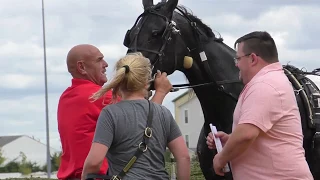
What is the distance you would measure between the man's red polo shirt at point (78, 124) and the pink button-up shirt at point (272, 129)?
1.06 metres

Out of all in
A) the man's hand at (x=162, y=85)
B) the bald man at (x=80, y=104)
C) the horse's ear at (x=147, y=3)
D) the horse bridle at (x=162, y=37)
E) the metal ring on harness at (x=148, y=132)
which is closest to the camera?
the metal ring on harness at (x=148, y=132)

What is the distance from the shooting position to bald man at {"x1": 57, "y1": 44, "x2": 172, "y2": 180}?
4.59m

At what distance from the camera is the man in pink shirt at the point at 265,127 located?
410 cm

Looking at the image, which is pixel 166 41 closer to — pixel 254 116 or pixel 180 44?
pixel 180 44

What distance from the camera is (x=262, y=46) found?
4301 millimetres

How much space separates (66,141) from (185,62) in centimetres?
223

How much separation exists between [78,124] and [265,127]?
1370 mm

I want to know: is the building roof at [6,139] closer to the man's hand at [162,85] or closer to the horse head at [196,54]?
the horse head at [196,54]

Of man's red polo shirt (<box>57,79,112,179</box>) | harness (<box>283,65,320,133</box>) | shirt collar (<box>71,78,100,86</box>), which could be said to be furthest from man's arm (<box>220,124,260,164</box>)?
harness (<box>283,65,320,133</box>)

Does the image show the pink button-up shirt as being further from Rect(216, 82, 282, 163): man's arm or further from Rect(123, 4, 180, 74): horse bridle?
Rect(123, 4, 180, 74): horse bridle

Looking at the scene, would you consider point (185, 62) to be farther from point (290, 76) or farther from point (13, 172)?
point (13, 172)

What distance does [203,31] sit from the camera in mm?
6832

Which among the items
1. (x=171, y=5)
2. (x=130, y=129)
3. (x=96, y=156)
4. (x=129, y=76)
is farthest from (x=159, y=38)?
(x=96, y=156)

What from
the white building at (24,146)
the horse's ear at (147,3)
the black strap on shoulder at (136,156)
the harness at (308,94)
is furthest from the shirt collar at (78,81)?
the white building at (24,146)
